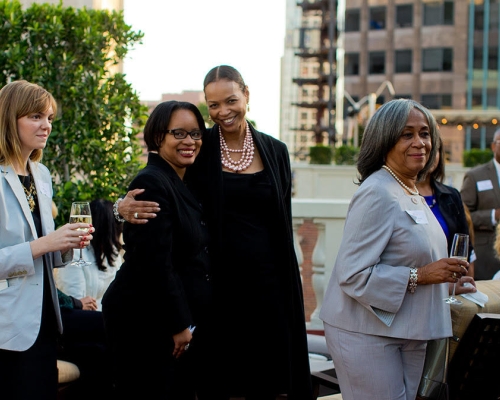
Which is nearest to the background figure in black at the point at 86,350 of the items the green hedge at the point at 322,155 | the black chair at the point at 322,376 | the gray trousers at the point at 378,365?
the black chair at the point at 322,376

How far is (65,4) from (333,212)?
11.0 feet

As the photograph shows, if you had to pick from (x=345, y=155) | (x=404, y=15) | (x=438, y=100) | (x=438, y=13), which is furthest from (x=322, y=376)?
(x=404, y=15)

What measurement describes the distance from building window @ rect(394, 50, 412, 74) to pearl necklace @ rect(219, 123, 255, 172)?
172 ft

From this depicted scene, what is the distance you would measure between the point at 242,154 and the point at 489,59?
51.6 meters

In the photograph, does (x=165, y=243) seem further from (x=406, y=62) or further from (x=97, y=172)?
(x=406, y=62)

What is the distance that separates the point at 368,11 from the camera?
54812 mm

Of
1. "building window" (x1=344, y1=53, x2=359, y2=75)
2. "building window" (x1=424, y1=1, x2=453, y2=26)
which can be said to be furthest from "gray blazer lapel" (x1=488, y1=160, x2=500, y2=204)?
"building window" (x1=344, y1=53, x2=359, y2=75)

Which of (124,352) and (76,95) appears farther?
(76,95)

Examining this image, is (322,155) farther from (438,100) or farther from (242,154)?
(438,100)

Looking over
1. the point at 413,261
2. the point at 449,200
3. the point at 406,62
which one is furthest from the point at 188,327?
the point at 406,62

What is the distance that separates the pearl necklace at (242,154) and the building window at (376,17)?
54.2 meters

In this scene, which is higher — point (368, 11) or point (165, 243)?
point (368, 11)

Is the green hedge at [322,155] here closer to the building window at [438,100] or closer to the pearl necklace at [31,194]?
the pearl necklace at [31,194]

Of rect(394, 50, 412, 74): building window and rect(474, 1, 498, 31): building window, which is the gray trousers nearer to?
rect(474, 1, 498, 31): building window
